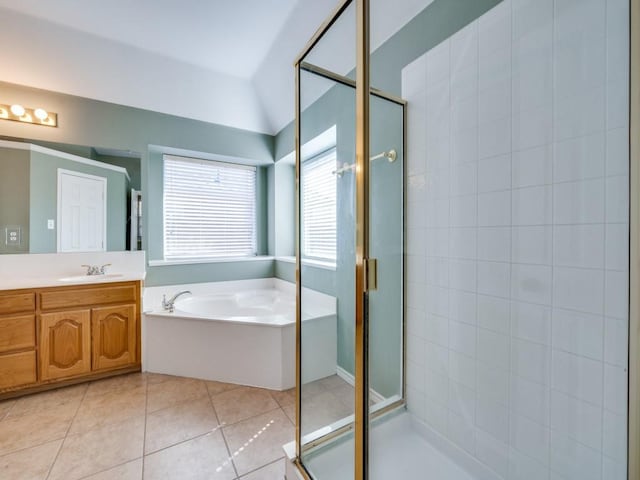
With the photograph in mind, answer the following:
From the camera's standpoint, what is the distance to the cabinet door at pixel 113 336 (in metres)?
2.27

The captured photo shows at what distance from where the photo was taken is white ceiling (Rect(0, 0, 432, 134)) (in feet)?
6.71

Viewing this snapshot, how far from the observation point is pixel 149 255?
10.1 feet

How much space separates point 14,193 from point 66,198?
0.31 meters

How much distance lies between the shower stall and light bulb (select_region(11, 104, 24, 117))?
2508 millimetres

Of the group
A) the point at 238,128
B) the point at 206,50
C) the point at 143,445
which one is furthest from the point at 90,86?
the point at 143,445

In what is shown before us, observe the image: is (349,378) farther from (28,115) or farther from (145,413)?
(28,115)

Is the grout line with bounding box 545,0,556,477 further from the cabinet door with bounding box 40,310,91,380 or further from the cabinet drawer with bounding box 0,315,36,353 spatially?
the cabinet drawer with bounding box 0,315,36,353

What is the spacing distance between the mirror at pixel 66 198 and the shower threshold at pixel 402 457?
8.51 feet


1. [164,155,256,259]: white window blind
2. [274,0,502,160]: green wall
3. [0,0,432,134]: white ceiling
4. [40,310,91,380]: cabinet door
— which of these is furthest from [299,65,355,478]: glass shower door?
[164,155,256,259]: white window blind

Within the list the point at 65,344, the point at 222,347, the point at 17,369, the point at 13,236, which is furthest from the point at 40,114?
the point at 222,347

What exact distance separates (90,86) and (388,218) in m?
2.89

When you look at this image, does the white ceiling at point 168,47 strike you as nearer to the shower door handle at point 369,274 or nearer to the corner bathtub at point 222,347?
the shower door handle at point 369,274

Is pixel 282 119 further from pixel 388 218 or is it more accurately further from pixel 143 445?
pixel 143 445

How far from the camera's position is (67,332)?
7.13 ft
